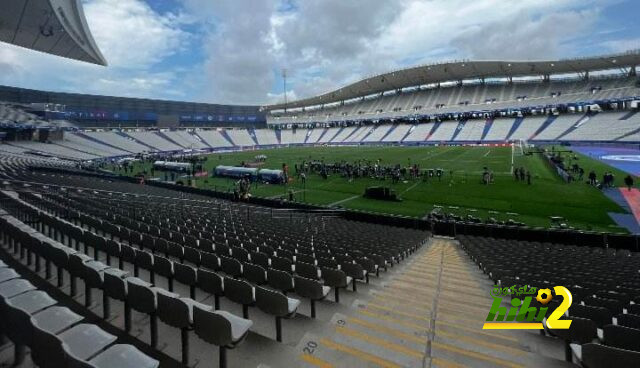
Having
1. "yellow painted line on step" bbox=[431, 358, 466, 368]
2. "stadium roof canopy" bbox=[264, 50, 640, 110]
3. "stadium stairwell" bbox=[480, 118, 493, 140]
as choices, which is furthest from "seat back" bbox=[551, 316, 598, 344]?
"stadium roof canopy" bbox=[264, 50, 640, 110]

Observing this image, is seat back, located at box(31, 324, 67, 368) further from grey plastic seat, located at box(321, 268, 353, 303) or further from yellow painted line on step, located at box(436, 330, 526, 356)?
yellow painted line on step, located at box(436, 330, 526, 356)

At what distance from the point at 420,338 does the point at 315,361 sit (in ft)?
6.08

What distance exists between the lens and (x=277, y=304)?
192 inches

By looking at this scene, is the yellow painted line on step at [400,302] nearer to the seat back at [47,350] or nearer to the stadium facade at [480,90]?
the seat back at [47,350]

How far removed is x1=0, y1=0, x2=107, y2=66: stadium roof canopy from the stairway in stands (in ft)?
46.7

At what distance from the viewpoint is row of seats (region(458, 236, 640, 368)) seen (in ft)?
13.3

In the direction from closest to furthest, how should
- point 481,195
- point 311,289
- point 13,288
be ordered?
point 13,288 → point 311,289 → point 481,195

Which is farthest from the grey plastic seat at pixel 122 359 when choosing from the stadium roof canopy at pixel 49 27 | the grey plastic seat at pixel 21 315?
the stadium roof canopy at pixel 49 27

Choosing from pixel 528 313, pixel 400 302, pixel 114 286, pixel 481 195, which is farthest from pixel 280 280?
pixel 481 195

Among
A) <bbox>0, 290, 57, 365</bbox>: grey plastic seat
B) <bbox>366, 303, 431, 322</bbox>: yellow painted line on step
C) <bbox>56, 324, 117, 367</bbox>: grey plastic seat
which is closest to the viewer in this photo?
<bbox>56, 324, 117, 367</bbox>: grey plastic seat

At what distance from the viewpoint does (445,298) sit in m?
7.95

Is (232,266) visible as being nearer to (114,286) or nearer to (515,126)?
(114,286)

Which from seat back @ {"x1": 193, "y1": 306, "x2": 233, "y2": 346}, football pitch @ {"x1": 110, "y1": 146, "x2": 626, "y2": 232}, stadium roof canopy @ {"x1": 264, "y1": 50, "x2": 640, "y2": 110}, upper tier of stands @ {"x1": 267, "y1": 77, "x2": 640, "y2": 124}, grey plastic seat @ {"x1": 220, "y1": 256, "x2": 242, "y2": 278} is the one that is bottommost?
football pitch @ {"x1": 110, "y1": 146, "x2": 626, "y2": 232}

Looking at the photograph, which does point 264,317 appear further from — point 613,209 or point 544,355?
point 613,209
